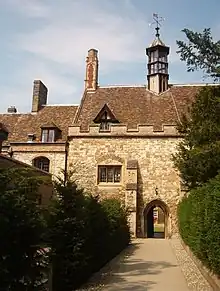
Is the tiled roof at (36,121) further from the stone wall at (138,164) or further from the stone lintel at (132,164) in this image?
the stone lintel at (132,164)

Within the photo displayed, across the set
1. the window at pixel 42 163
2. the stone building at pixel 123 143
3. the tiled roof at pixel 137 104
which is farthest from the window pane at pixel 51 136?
A: the tiled roof at pixel 137 104

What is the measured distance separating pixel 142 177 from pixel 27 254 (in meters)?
20.0

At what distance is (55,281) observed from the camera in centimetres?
891

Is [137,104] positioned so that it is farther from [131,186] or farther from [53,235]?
[53,235]

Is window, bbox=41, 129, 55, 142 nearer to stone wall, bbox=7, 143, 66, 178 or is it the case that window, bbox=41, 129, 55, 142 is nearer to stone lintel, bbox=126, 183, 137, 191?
stone wall, bbox=7, 143, 66, 178

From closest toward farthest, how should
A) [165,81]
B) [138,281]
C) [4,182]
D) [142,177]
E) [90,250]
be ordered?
[4,182]
[138,281]
[90,250]
[142,177]
[165,81]

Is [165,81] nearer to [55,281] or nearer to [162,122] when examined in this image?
[162,122]

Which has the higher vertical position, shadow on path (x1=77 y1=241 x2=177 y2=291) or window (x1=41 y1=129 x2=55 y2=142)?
window (x1=41 y1=129 x2=55 y2=142)

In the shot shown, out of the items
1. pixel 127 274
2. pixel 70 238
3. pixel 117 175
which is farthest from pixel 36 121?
pixel 70 238

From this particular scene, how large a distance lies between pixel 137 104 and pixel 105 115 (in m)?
3.18

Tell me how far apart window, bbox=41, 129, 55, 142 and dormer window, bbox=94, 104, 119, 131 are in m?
3.46

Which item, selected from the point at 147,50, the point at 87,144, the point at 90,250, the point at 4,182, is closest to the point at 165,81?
the point at 147,50

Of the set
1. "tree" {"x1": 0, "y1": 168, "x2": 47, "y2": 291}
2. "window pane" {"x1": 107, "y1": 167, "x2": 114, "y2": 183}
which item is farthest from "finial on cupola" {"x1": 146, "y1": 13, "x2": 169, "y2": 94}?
"tree" {"x1": 0, "y1": 168, "x2": 47, "y2": 291}

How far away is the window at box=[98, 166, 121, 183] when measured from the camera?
2594cm
